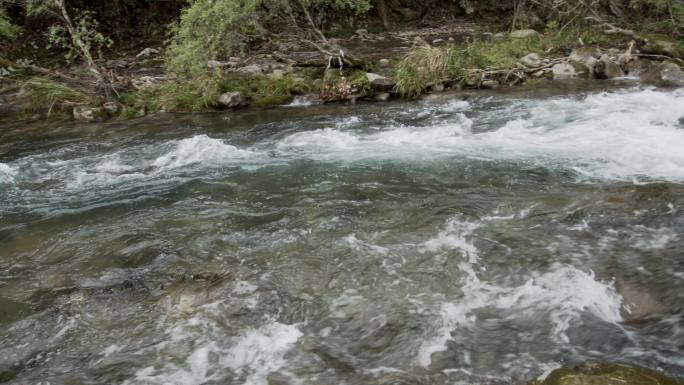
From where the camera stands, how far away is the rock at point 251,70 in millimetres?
14492

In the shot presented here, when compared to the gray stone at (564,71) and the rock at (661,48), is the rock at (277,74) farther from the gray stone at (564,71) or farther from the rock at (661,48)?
the rock at (661,48)

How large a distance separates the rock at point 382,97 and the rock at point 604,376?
972 centimetres

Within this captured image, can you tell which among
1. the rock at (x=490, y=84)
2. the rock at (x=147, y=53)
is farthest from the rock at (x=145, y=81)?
the rock at (x=490, y=84)

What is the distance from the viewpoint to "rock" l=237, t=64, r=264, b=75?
14.5 meters

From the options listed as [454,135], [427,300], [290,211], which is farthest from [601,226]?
[454,135]

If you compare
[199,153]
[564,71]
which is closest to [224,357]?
[199,153]

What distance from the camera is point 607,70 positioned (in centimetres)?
1231

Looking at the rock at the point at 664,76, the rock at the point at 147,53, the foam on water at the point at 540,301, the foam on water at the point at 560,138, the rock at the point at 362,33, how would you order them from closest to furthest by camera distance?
the foam on water at the point at 540,301 < the foam on water at the point at 560,138 < the rock at the point at 664,76 < the rock at the point at 147,53 < the rock at the point at 362,33

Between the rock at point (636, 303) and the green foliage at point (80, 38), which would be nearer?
the rock at point (636, 303)

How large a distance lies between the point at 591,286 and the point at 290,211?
3.55 meters

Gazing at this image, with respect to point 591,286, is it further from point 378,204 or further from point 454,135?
point 454,135

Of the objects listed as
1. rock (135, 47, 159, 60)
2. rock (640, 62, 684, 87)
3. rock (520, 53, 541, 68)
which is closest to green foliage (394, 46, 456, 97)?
rock (520, 53, 541, 68)

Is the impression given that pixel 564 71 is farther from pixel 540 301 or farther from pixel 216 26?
pixel 540 301

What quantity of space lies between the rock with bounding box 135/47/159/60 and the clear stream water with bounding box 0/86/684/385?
29.9ft
